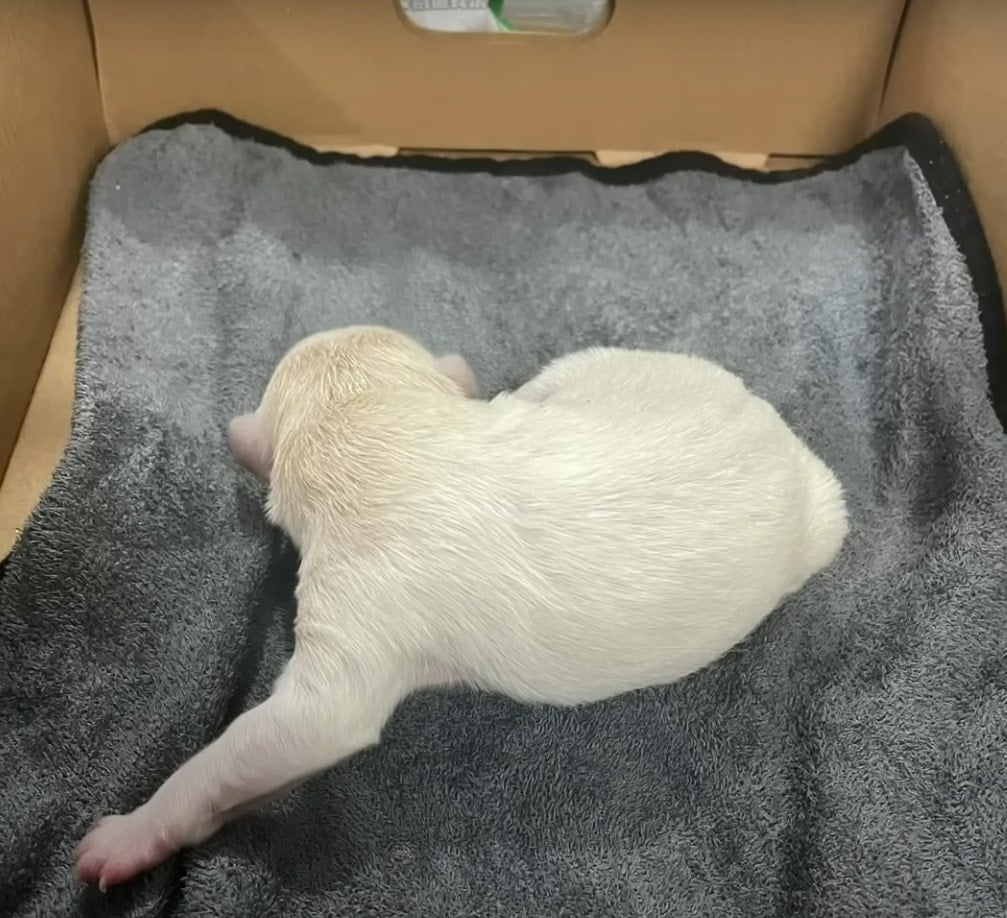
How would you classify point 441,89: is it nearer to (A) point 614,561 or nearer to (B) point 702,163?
(B) point 702,163

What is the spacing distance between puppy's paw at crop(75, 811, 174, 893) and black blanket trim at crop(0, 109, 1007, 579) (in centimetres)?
104

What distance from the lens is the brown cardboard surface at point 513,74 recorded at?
1.62 m

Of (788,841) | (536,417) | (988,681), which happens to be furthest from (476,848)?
(988,681)

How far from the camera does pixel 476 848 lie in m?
1.13

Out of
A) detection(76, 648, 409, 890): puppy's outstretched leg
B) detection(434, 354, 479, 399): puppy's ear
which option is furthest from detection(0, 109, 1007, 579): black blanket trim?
detection(76, 648, 409, 890): puppy's outstretched leg

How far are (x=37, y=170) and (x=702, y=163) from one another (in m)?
0.95

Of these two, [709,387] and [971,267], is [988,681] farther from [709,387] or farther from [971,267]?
[971,267]

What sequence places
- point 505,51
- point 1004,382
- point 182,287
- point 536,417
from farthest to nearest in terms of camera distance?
point 505,51, point 182,287, point 1004,382, point 536,417

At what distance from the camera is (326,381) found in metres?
1.09

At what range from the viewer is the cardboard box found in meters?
1.45

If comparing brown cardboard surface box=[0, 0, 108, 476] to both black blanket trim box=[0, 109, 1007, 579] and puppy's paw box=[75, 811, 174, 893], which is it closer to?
black blanket trim box=[0, 109, 1007, 579]

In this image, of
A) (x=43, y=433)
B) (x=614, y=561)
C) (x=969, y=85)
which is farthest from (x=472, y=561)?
(x=969, y=85)

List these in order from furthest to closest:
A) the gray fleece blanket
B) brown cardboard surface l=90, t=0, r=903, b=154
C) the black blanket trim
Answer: brown cardboard surface l=90, t=0, r=903, b=154
the black blanket trim
the gray fleece blanket

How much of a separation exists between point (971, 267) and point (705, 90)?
1.68 feet
